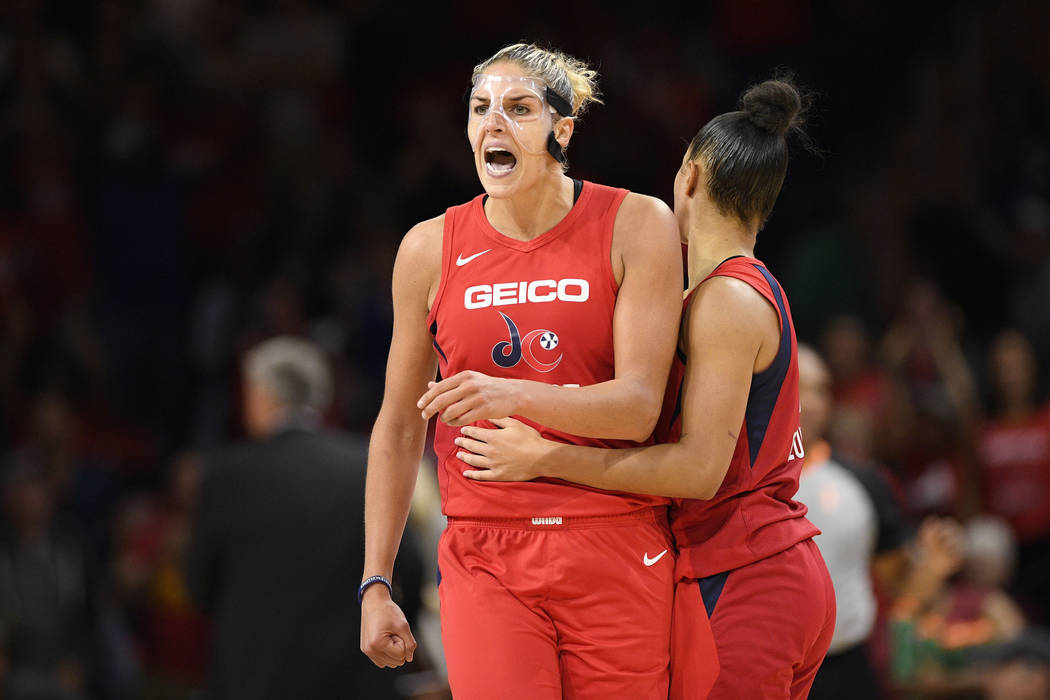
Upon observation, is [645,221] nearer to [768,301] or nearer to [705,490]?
[768,301]

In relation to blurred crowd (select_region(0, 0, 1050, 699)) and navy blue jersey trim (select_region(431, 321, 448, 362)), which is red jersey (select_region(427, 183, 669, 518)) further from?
blurred crowd (select_region(0, 0, 1050, 699))

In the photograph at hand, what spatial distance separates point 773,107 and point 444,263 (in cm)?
80

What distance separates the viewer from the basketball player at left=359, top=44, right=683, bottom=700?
112 inches

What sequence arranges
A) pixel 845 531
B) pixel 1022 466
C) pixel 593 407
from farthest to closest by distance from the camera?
pixel 1022 466
pixel 845 531
pixel 593 407

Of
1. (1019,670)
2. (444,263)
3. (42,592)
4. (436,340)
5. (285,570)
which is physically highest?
(444,263)

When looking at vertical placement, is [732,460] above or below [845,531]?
above

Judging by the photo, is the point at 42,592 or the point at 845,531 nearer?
the point at 845,531

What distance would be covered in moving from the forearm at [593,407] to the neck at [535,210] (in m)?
0.41

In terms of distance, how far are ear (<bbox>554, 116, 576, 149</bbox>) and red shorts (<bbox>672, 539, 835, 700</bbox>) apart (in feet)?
3.26

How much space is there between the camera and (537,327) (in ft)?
9.66

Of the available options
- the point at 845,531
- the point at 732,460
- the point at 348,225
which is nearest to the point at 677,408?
the point at 732,460

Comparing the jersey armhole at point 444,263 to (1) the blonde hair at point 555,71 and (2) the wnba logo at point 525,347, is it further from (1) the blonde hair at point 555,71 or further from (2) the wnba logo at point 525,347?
(1) the blonde hair at point 555,71

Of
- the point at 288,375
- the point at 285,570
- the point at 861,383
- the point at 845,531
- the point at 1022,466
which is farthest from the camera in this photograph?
the point at 861,383

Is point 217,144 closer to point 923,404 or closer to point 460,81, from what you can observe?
point 460,81
